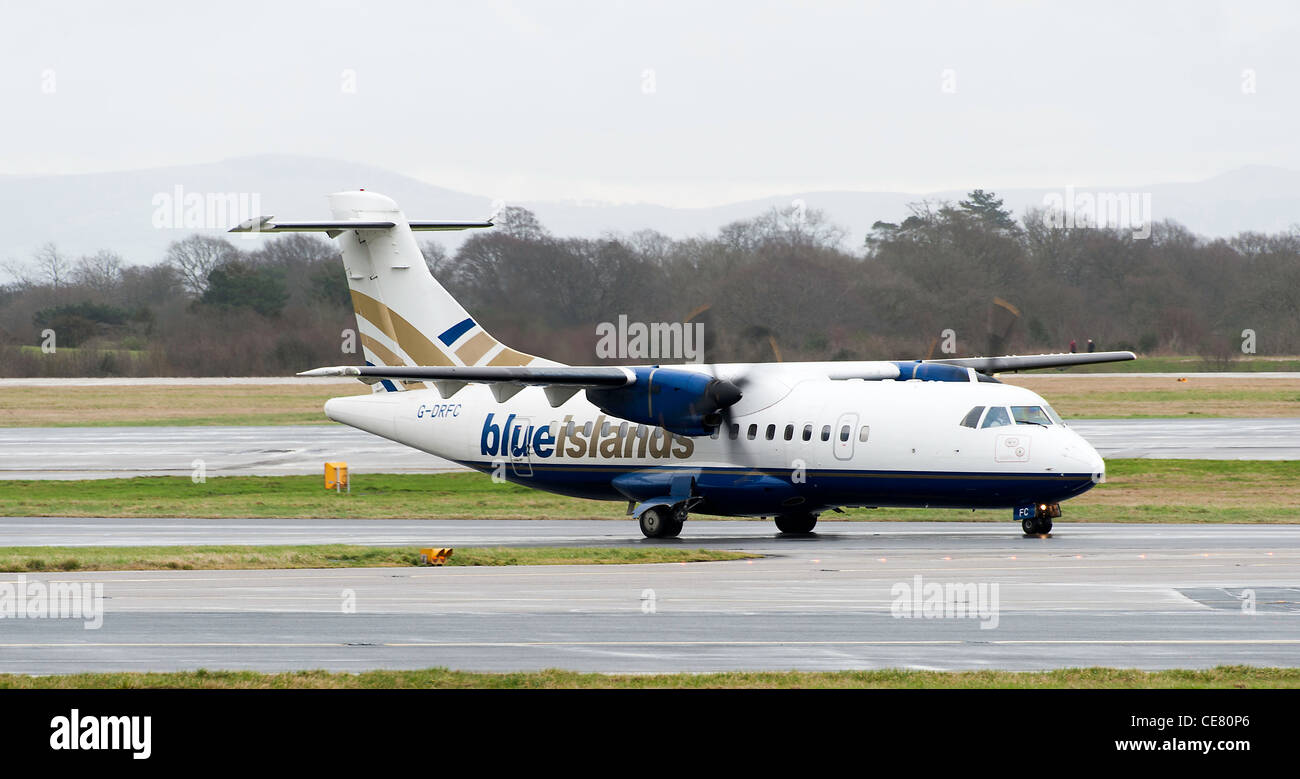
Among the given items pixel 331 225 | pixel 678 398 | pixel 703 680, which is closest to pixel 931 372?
pixel 678 398

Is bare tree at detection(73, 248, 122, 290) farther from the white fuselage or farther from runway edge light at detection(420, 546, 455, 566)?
runway edge light at detection(420, 546, 455, 566)

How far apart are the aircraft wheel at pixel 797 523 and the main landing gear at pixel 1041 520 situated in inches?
167

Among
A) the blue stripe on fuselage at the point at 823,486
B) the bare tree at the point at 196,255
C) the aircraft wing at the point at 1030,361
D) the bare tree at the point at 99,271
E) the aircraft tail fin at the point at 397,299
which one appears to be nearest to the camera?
the blue stripe on fuselage at the point at 823,486

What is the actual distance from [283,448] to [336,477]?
1284 cm

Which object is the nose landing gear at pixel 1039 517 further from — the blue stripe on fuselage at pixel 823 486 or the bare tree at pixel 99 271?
the bare tree at pixel 99 271

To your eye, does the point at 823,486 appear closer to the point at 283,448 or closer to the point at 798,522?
the point at 798,522

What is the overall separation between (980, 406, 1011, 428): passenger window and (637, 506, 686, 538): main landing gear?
589cm

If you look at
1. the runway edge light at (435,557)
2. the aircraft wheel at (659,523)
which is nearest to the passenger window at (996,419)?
the aircraft wheel at (659,523)

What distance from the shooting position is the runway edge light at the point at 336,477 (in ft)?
123

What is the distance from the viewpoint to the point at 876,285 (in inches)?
1843

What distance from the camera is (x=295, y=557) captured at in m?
22.0
